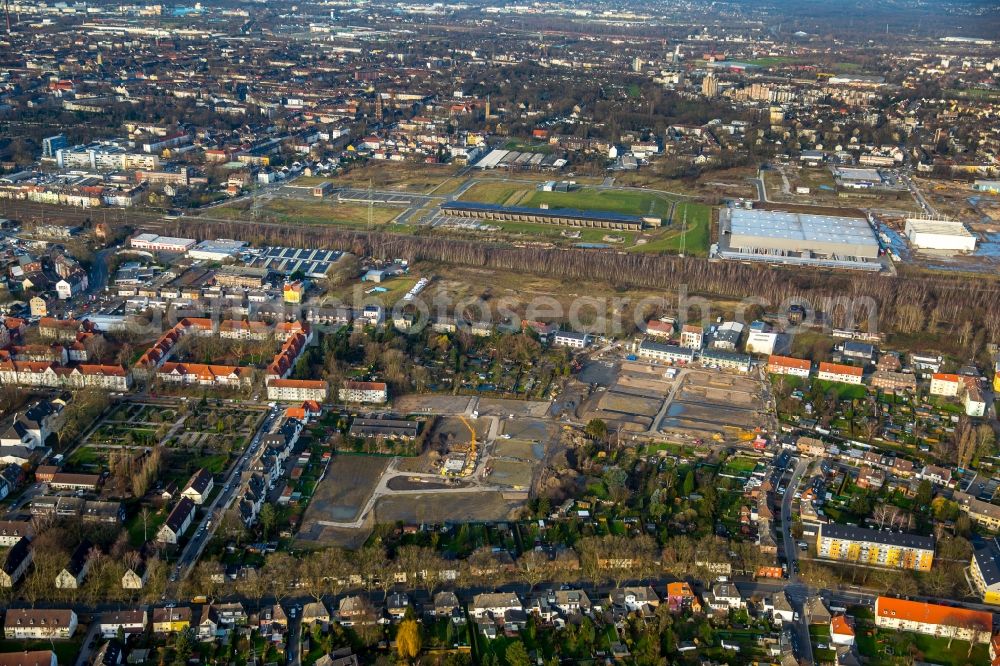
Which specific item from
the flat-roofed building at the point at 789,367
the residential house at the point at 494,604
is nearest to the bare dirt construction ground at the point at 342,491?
the residential house at the point at 494,604

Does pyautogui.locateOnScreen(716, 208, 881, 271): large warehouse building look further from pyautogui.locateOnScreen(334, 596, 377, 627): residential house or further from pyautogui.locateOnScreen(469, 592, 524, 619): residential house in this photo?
pyautogui.locateOnScreen(334, 596, 377, 627): residential house

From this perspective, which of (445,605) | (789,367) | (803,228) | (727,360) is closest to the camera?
(445,605)

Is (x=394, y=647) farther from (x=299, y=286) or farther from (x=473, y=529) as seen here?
(x=299, y=286)

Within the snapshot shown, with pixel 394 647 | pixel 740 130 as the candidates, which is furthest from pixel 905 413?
pixel 740 130

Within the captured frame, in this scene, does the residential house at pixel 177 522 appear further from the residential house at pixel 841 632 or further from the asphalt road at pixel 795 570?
the residential house at pixel 841 632

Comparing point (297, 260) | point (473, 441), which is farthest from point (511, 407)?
point (297, 260)

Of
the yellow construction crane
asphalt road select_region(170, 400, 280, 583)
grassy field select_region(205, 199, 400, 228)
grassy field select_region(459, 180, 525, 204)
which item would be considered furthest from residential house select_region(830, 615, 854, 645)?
grassy field select_region(459, 180, 525, 204)

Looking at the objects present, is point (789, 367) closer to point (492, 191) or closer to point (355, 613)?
point (355, 613)
